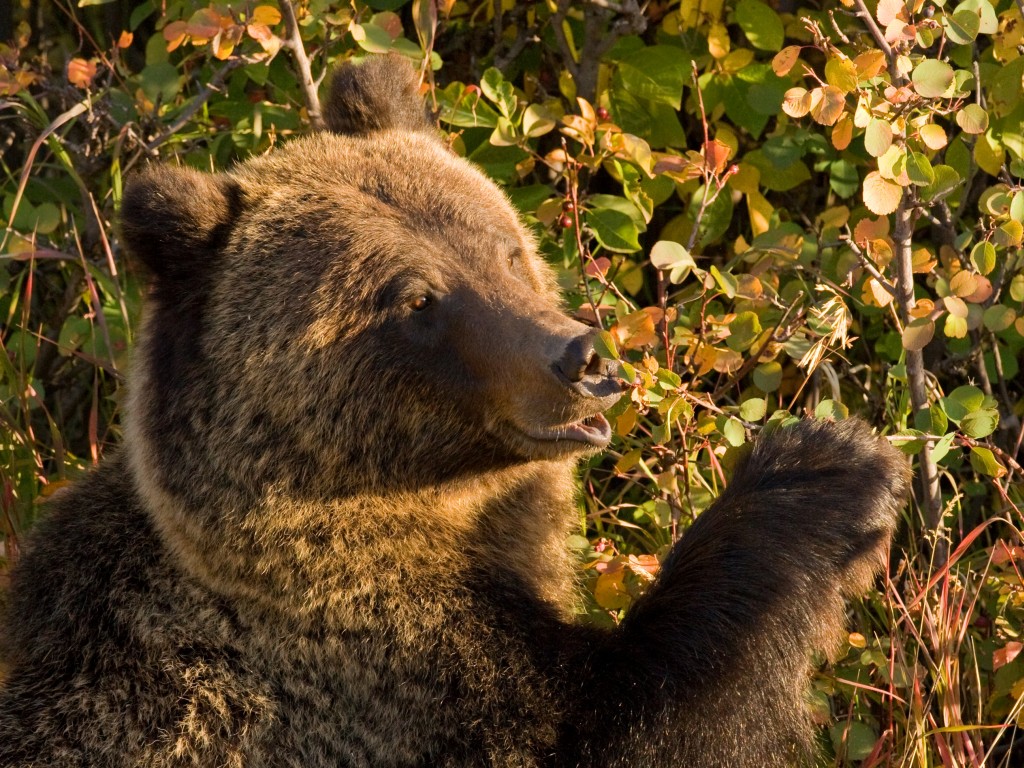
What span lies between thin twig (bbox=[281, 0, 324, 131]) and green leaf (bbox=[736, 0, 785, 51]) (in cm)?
169

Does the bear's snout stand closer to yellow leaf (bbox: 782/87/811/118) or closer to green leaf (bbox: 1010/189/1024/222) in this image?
yellow leaf (bbox: 782/87/811/118)

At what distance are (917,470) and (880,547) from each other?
54.8 inches

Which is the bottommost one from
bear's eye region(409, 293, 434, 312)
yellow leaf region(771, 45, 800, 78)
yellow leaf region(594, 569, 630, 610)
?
yellow leaf region(594, 569, 630, 610)

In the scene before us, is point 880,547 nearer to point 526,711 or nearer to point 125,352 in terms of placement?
point 526,711

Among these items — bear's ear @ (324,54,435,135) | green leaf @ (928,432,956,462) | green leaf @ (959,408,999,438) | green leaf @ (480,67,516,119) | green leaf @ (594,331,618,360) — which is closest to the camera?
→ green leaf @ (594,331,618,360)

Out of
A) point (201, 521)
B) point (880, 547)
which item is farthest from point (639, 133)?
point (201, 521)

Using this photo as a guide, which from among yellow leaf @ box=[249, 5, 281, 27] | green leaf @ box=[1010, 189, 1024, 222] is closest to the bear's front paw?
green leaf @ box=[1010, 189, 1024, 222]

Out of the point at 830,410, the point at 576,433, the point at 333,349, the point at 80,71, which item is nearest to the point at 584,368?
the point at 576,433

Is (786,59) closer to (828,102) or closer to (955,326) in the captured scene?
(828,102)

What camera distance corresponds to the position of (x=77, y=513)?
155 inches

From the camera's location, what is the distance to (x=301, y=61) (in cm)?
491

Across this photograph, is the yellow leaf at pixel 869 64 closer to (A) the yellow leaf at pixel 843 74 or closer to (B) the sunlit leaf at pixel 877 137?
(A) the yellow leaf at pixel 843 74

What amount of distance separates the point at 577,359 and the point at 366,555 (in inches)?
32.9

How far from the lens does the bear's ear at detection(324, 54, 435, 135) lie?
4180mm
